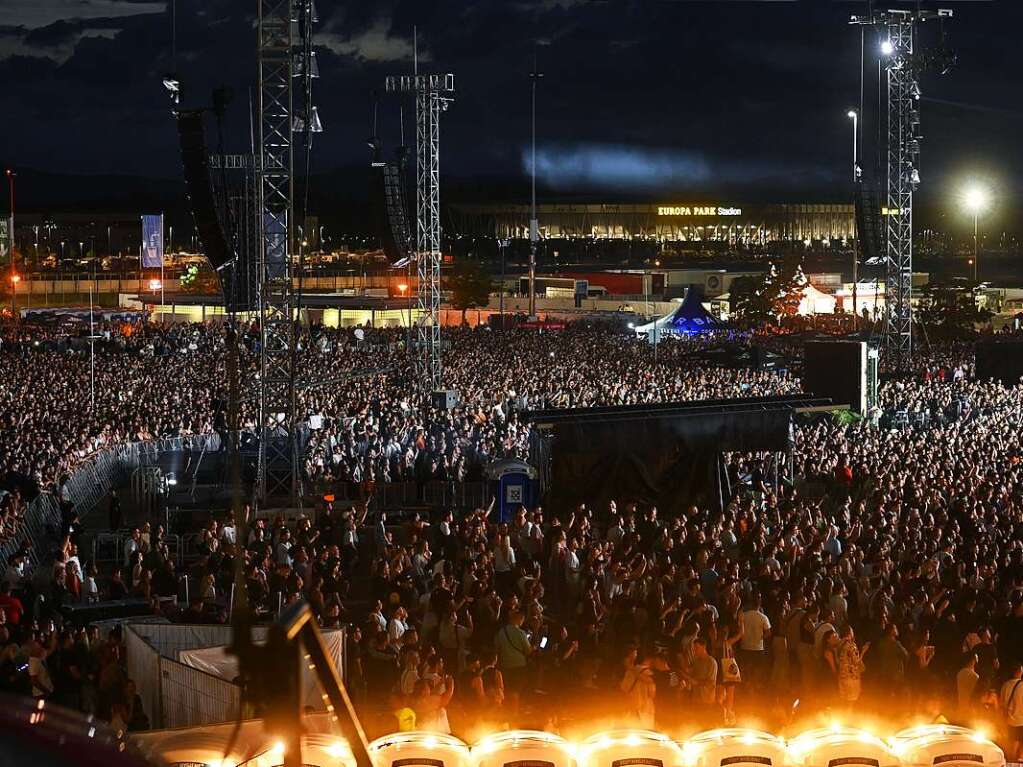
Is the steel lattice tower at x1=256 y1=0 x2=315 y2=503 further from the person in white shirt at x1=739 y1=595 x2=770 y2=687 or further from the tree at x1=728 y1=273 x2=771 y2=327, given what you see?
the tree at x1=728 y1=273 x2=771 y2=327

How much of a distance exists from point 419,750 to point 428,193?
22.0 meters

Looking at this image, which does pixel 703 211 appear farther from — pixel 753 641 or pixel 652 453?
pixel 753 641

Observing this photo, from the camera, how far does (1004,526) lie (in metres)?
14.5

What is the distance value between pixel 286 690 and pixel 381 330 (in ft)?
146

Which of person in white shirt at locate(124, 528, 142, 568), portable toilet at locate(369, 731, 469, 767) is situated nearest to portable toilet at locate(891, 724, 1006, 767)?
portable toilet at locate(369, 731, 469, 767)

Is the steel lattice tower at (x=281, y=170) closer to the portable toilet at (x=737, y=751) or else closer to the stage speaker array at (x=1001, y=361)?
the portable toilet at (x=737, y=751)

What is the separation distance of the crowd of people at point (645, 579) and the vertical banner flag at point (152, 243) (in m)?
21.4

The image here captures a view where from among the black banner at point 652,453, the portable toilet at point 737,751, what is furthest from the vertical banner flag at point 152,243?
the portable toilet at point 737,751

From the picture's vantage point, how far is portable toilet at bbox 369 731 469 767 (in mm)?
6844

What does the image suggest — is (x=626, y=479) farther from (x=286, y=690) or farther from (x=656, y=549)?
(x=286, y=690)

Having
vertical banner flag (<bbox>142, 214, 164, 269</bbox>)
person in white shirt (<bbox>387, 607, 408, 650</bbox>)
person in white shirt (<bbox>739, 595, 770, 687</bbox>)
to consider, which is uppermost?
vertical banner flag (<bbox>142, 214, 164, 269</bbox>)

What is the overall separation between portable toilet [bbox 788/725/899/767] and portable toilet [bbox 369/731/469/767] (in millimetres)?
1753

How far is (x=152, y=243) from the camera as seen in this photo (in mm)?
44750

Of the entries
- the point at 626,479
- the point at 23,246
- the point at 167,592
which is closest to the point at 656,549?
the point at 626,479
